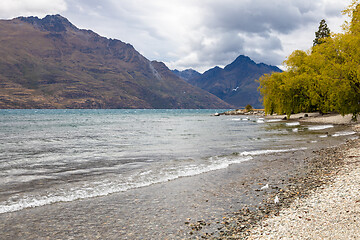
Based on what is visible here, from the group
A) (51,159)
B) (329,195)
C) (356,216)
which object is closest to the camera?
(356,216)

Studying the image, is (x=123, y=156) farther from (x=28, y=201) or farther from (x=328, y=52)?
(x=328, y=52)

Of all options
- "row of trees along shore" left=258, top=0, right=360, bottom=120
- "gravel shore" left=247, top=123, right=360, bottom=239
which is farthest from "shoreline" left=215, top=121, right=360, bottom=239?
"row of trees along shore" left=258, top=0, right=360, bottom=120

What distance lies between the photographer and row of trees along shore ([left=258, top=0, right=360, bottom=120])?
1373 inches

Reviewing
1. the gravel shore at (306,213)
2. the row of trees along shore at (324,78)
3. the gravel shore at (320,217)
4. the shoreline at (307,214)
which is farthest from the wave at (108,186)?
the row of trees along shore at (324,78)

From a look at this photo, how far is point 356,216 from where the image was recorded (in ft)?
21.5

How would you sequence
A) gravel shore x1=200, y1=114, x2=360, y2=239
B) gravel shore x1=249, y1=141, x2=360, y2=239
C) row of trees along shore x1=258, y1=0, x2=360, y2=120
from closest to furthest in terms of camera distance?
gravel shore x1=249, y1=141, x2=360, y2=239, gravel shore x1=200, y1=114, x2=360, y2=239, row of trees along shore x1=258, y1=0, x2=360, y2=120

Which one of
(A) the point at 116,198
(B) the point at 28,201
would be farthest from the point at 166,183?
(B) the point at 28,201

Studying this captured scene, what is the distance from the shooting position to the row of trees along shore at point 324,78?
34.9 metres

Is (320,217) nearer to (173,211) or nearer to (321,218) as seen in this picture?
(321,218)

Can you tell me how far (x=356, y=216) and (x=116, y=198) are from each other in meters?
8.41

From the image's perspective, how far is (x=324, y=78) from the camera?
41.0 meters

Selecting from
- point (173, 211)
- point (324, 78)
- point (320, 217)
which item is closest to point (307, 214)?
point (320, 217)

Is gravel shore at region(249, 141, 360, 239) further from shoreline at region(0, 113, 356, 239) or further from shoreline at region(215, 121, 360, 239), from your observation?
shoreline at region(0, 113, 356, 239)

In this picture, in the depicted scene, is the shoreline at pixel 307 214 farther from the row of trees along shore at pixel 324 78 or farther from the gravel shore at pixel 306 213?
the row of trees along shore at pixel 324 78
